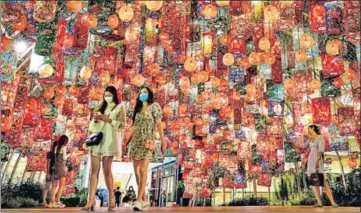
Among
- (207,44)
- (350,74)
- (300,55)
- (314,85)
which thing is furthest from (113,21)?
(350,74)

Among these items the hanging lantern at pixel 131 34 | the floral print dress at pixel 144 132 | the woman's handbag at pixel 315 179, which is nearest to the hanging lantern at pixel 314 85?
the woman's handbag at pixel 315 179

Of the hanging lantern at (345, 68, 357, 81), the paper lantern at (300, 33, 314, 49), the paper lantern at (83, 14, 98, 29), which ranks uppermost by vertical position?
the paper lantern at (83, 14, 98, 29)

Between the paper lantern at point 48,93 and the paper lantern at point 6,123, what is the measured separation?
1.44 feet

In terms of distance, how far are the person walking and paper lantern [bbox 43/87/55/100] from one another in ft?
1.48

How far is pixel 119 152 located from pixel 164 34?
1498mm

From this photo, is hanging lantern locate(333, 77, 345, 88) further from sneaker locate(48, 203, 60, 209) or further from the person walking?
sneaker locate(48, 203, 60, 209)

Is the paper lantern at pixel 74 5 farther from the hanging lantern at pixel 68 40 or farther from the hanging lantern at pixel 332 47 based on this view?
the hanging lantern at pixel 332 47

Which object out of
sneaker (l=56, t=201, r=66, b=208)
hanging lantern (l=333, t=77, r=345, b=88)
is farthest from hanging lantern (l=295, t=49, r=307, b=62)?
sneaker (l=56, t=201, r=66, b=208)

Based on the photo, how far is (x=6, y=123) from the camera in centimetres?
433

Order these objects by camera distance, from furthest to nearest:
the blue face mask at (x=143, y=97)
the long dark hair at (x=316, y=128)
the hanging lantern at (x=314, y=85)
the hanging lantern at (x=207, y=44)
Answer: the hanging lantern at (x=207, y=44)
the hanging lantern at (x=314, y=85)
the long dark hair at (x=316, y=128)
the blue face mask at (x=143, y=97)

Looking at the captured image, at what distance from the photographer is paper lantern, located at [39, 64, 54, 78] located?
4477 millimetres

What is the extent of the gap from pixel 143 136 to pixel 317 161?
1859 millimetres

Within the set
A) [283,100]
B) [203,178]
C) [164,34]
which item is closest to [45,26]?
[164,34]

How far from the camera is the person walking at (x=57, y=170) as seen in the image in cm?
427
